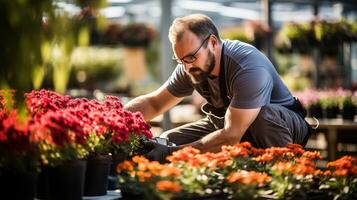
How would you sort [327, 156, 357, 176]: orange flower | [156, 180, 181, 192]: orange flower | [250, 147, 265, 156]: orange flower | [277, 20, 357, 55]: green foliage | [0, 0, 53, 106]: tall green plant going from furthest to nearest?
1. [277, 20, 357, 55]: green foliage
2. [250, 147, 265, 156]: orange flower
3. [327, 156, 357, 176]: orange flower
4. [156, 180, 181, 192]: orange flower
5. [0, 0, 53, 106]: tall green plant

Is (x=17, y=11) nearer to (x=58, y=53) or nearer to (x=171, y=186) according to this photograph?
(x=58, y=53)

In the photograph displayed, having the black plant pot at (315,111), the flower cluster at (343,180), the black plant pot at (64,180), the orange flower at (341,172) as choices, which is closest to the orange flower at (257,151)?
the flower cluster at (343,180)

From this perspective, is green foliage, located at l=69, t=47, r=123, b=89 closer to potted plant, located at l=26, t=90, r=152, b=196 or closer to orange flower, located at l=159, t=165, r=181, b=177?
potted plant, located at l=26, t=90, r=152, b=196

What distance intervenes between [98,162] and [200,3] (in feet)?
33.2

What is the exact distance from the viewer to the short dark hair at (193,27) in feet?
12.1

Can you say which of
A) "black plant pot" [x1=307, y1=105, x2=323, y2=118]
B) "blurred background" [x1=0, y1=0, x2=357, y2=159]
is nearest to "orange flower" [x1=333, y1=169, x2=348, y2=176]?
"blurred background" [x1=0, y1=0, x2=357, y2=159]

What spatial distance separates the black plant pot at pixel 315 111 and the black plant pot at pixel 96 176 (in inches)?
158

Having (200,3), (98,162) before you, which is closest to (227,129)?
(98,162)

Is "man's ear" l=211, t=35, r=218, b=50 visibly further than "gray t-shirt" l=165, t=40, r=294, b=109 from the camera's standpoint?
Yes

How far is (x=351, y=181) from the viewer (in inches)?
110

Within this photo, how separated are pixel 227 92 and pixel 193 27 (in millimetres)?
408

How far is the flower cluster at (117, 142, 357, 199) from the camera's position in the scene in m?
2.52

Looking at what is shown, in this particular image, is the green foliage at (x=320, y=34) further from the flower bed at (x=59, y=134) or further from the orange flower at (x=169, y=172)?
the orange flower at (x=169, y=172)

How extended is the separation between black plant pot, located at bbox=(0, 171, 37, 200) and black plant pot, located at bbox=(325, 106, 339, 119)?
4510 mm
